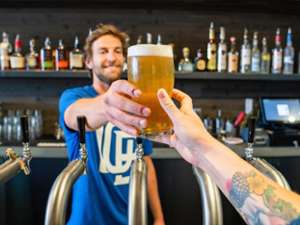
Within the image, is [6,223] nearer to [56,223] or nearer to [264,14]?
[56,223]

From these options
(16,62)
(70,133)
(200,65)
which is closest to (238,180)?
(70,133)

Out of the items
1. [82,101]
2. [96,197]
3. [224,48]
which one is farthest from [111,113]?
[224,48]

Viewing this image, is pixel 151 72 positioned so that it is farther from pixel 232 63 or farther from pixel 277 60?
pixel 277 60

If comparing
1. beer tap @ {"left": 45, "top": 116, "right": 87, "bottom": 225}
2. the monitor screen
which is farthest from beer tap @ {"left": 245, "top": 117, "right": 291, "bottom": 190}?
the monitor screen

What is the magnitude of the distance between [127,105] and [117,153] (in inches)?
29.0

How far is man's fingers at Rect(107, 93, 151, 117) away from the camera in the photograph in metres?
0.72

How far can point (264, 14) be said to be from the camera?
2869 mm

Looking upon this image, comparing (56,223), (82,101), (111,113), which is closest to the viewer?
(56,223)

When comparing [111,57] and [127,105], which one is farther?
[111,57]

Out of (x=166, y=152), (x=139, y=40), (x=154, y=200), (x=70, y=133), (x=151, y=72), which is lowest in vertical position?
(x=154, y=200)

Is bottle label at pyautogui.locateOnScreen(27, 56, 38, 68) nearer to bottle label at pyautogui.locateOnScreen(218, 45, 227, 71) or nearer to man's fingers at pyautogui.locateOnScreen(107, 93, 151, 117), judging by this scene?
bottle label at pyautogui.locateOnScreen(218, 45, 227, 71)

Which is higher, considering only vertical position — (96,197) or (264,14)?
(264,14)

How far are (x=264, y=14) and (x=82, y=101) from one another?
217 cm

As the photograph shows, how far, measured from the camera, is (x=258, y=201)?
55cm
